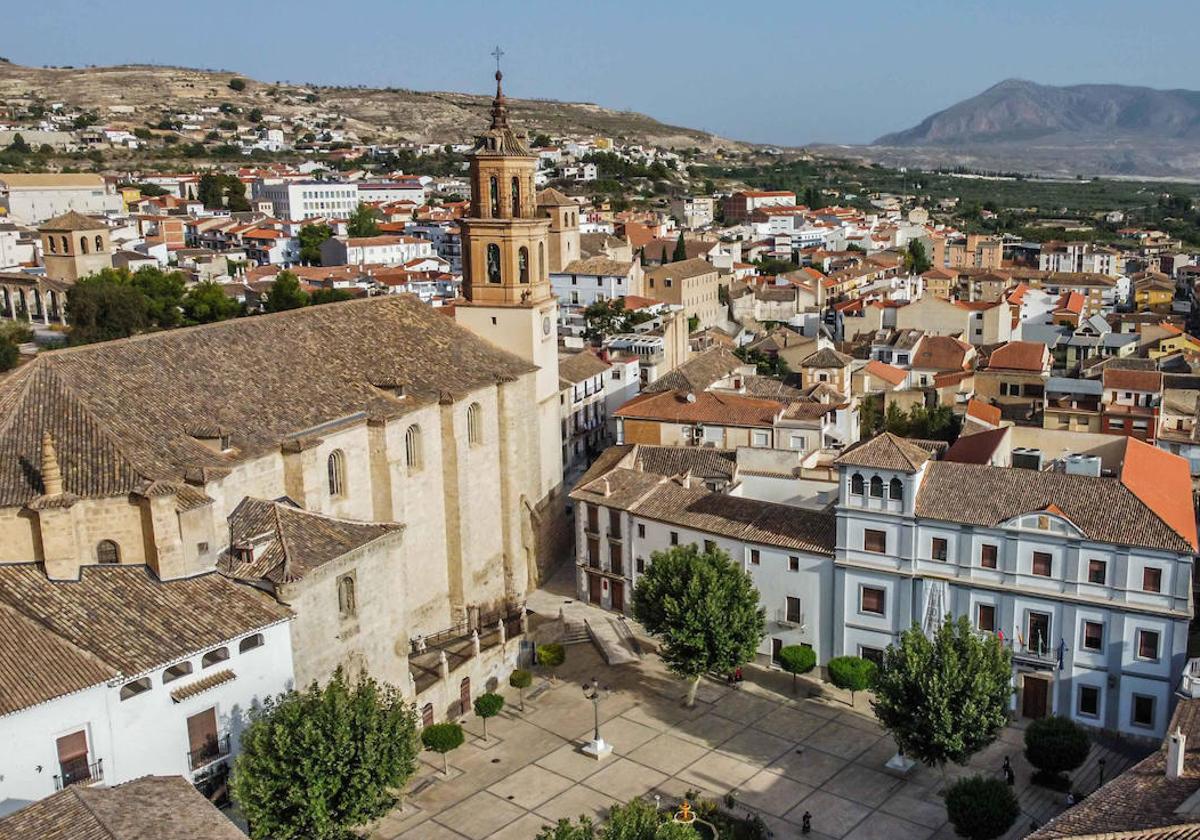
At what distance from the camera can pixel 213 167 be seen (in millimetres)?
184250

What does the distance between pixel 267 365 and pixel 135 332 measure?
36.9 metres

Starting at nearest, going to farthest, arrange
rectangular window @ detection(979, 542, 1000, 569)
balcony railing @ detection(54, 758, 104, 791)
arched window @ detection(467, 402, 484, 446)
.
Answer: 1. balcony railing @ detection(54, 758, 104, 791)
2. rectangular window @ detection(979, 542, 1000, 569)
3. arched window @ detection(467, 402, 484, 446)

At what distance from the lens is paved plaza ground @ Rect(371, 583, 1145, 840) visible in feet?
102

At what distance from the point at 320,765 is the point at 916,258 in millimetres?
126942

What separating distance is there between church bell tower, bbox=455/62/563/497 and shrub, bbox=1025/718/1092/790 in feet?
77.1

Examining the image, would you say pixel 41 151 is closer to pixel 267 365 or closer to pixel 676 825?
pixel 267 365

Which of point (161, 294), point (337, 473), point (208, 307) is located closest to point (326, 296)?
point (208, 307)

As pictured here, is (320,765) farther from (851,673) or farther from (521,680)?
(851,673)

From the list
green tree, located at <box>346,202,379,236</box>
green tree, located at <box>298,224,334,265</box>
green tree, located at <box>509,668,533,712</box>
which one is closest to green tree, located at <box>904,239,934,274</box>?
green tree, located at <box>346,202,379,236</box>

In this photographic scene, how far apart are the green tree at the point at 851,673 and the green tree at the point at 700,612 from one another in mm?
2632

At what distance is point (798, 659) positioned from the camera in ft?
124

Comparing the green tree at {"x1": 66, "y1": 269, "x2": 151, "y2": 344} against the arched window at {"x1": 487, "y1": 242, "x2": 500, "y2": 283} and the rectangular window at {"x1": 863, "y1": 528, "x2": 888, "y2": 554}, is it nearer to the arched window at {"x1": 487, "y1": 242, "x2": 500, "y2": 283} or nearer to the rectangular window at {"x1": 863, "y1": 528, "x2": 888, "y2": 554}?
the arched window at {"x1": 487, "y1": 242, "x2": 500, "y2": 283}

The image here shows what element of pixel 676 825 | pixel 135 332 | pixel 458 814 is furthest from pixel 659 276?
pixel 676 825

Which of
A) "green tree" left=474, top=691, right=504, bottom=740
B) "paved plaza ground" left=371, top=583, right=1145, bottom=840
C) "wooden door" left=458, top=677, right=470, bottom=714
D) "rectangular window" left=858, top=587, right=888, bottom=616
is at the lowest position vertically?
"paved plaza ground" left=371, top=583, right=1145, bottom=840
